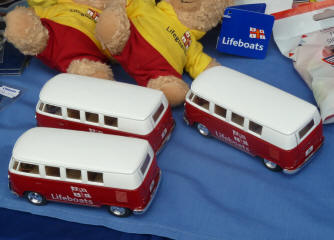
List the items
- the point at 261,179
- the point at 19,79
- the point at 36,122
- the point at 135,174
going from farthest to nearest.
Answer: the point at 19,79
the point at 36,122
the point at 261,179
the point at 135,174

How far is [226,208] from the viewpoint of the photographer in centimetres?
106

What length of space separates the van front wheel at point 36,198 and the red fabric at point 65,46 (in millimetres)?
405

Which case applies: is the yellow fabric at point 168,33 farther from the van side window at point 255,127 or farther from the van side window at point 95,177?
the van side window at point 95,177

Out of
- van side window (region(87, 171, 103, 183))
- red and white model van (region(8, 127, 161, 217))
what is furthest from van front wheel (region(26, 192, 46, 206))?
van side window (region(87, 171, 103, 183))

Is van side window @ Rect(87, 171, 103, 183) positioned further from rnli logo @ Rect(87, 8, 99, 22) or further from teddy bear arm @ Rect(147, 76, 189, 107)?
rnli logo @ Rect(87, 8, 99, 22)

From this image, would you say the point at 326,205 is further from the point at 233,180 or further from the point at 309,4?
the point at 309,4

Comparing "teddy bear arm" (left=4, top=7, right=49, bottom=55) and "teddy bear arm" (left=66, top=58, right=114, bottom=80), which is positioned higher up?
"teddy bear arm" (left=4, top=7, right=49, bottom=55)

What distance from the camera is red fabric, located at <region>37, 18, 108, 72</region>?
1302mm

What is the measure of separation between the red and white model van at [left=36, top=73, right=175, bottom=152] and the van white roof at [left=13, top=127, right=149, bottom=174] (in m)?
0.07

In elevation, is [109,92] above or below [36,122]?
above

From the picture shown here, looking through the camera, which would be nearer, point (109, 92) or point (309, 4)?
point (109, 92)

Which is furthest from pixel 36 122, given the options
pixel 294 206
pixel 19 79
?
pixel 294 206

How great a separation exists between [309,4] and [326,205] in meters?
0.66

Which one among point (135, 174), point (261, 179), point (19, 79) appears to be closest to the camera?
point (135, 174)
